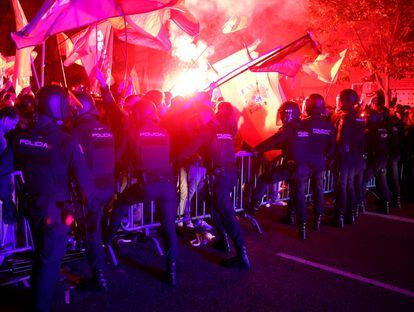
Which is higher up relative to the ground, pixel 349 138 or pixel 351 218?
pixel 349 138

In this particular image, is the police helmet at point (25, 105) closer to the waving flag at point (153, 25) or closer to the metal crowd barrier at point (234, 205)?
the metal crowd barrier at point (234, 205)

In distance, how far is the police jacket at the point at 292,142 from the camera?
6562 millimetres

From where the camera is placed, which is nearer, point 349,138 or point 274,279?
point 274,279

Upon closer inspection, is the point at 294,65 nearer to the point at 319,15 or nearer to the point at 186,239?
the point at 186,239

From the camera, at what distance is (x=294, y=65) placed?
26.8ft

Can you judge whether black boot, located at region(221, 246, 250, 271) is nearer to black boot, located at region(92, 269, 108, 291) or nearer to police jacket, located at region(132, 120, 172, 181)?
police jacket, located at region(132, 120, 172, 181)

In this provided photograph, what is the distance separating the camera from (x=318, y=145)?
22.6ft

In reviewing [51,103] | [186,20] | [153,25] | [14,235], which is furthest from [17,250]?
[186,20]

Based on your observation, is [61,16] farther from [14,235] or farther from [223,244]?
[223,244]

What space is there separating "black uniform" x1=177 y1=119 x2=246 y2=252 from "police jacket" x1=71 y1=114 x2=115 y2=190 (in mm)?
1172

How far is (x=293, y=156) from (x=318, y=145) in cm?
55

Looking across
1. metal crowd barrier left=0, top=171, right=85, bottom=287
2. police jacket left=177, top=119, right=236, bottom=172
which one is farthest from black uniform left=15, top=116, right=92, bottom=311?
police jacket left=177, top=119, right=236, bottom=172

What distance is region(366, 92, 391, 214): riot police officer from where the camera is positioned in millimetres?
8484

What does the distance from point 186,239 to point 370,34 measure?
47.1 feet
